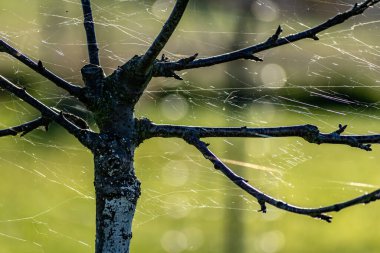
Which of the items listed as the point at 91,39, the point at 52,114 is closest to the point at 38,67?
the point at 52,114

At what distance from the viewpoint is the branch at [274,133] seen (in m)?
1.10

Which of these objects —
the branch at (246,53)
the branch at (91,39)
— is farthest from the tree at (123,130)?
the branch at (91,39)

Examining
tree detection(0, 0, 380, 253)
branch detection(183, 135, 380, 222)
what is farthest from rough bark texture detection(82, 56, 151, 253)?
branch detection(183, 135, 380, 222)

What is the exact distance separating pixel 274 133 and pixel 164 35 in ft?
0.73

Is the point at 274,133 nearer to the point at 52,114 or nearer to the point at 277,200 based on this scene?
the point at 277,200

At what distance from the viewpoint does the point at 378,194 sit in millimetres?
1002

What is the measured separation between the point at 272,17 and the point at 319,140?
6.71m

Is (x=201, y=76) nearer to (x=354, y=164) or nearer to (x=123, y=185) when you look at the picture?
(x=354, y=164)

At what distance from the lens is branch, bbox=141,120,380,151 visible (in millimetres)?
1100

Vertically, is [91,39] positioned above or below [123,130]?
above

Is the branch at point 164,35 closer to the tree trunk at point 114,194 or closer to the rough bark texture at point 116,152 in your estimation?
the rough bark texture at point 116,152

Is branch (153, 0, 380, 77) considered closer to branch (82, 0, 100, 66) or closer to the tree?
the tree

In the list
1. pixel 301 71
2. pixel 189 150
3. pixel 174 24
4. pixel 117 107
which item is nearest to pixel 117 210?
pixel 117 107

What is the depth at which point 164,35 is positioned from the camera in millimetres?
1065
